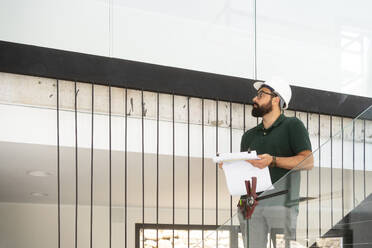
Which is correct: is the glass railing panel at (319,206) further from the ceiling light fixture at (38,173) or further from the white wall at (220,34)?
the ceiling light fixture at (38,173)

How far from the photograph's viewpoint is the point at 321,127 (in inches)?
180

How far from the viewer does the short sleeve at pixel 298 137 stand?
3.07m

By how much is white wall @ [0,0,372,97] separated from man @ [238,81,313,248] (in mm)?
964

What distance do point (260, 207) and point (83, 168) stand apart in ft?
8.24

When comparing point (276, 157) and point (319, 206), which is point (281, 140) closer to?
point (276, 157)

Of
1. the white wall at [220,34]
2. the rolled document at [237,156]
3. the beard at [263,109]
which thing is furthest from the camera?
the white wall at [220,34]

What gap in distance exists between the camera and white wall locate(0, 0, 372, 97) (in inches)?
149

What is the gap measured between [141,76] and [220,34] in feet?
2.77

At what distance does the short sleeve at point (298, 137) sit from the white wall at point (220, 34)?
126 cm

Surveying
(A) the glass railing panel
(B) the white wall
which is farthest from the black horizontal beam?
(A) the glass railing panel

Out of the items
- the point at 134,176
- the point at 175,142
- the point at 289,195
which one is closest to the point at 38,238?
the point at 134,176

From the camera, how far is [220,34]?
4.32m

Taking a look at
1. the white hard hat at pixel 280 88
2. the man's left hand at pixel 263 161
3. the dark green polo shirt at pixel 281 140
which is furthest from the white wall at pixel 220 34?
the man's left hand at pixel 263 161

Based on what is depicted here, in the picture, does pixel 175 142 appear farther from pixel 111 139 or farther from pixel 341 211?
pixel 341 211
